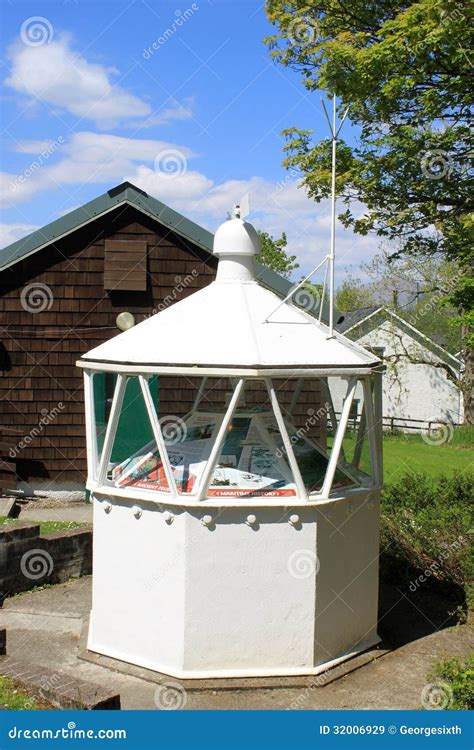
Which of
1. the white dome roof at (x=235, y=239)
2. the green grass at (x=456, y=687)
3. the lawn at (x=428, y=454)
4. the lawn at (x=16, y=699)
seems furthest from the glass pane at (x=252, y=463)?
the lawn at (x=428, y=454)

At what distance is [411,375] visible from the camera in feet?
112

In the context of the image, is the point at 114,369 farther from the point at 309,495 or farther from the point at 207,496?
the point at 309,495

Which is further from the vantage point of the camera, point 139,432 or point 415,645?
point 139,432

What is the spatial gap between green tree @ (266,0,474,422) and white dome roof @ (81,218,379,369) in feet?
9.95

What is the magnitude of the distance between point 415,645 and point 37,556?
15.4 ft

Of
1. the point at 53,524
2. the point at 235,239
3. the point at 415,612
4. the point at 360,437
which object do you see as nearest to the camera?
the point at 235,239

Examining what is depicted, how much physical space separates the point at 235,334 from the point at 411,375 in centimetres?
2736

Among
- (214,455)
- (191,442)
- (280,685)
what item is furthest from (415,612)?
(214,455)

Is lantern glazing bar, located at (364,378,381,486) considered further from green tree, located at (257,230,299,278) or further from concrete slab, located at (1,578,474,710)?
green tree, located at (257,230,299,278)

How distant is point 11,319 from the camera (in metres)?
14.9

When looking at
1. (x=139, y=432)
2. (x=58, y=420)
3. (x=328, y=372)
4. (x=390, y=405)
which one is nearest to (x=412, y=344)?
(x=390, y=405)

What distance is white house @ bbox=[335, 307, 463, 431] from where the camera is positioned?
3291cm

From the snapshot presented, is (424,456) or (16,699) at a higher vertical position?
(424,456)

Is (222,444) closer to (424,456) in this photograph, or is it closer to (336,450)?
(336,450)
